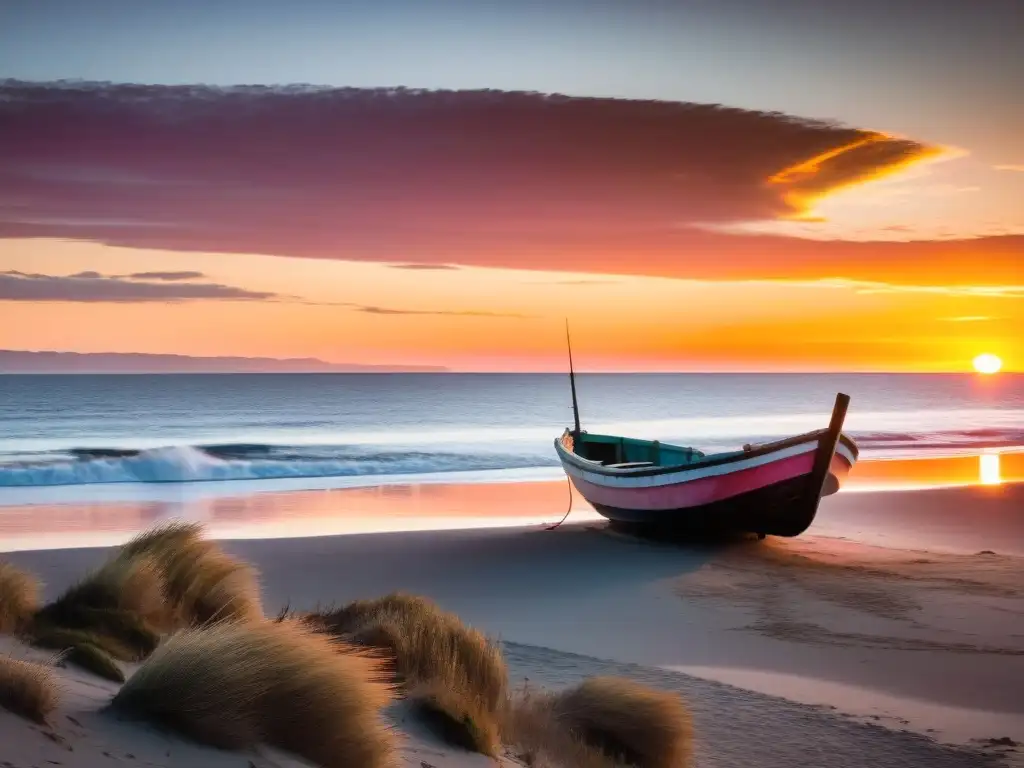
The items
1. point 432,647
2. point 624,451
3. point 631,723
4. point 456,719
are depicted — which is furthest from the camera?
point 624,451

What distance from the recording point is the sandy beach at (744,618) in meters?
6.66

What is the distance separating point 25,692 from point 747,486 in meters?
12.0

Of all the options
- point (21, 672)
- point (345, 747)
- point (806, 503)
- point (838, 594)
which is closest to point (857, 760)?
point (345, 747)

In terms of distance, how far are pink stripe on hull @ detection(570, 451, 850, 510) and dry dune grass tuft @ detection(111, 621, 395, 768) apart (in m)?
11.0

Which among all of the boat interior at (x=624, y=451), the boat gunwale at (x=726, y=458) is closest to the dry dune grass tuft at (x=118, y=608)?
the boat gunwale at (x=726, y=458)

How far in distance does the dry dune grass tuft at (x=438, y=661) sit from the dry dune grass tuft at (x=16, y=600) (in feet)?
5.13

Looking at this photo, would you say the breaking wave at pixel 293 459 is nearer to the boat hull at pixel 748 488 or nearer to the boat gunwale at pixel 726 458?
the boat gunwale at pixel 726 458

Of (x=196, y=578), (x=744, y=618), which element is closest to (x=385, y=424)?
(x=744, y=618)

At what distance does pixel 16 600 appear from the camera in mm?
6059

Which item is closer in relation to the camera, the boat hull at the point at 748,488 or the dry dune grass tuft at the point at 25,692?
the dry dune grass tuft at the point at 25,692

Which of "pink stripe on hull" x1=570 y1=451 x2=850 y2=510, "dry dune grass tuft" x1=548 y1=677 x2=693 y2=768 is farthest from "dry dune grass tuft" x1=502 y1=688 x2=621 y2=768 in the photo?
"pink stripe on hull" x1=570 y1=451 x2=850 y2=510

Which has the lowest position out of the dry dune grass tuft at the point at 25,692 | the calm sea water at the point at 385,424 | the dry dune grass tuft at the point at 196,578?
the calm sea water at the point at 385,424

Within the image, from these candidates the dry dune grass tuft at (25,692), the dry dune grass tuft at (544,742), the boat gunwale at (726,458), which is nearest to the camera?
the dry dune grass tuft at (25,692)

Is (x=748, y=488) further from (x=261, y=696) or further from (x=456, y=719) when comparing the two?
(x=261, y=696)
